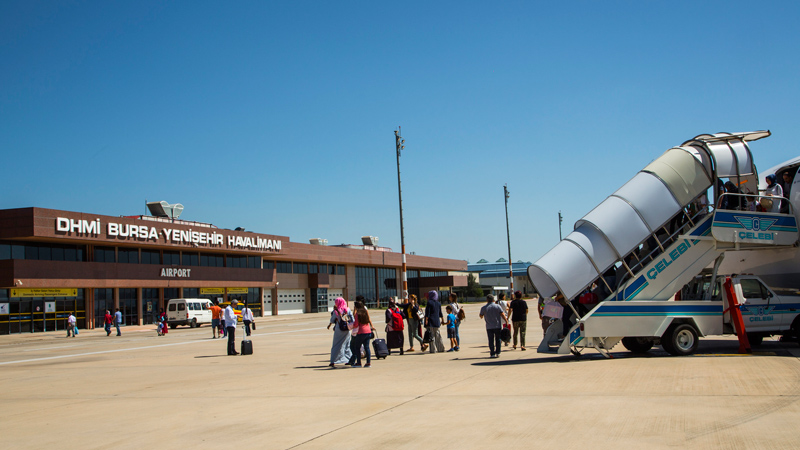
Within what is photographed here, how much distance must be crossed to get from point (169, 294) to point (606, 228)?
4578cm

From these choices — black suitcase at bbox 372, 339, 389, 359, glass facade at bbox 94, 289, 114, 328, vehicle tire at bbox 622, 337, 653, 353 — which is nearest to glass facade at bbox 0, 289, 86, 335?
glass facade at bbox 94, 289, 114, 328

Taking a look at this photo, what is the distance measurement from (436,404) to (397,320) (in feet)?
27.7

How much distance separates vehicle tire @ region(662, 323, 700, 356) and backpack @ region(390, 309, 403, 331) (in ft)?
23.0

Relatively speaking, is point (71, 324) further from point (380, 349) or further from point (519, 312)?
point (519, 312)

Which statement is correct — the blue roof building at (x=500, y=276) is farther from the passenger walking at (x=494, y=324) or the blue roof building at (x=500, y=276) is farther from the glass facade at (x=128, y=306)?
the passenger walking at (x=494, y=324)

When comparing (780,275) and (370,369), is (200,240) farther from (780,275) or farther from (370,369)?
(780,275)

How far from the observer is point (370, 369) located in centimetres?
1439

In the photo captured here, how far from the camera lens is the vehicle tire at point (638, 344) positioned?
1423cm

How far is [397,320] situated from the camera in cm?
1736

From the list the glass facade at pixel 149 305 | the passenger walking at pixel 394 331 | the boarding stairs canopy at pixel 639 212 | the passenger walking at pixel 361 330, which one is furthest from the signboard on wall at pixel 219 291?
the boarding stairs canopy at pixel 639 212

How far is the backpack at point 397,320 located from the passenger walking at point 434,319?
75 cm

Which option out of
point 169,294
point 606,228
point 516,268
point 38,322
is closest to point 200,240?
point 169,294

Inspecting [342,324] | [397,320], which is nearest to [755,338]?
[397,320]

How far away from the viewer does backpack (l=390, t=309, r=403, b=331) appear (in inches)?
679
